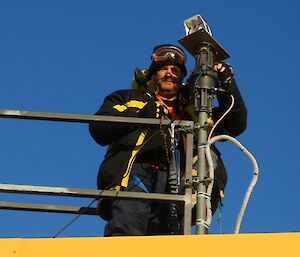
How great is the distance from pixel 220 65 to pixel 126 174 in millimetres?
837

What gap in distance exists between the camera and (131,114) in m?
5.48

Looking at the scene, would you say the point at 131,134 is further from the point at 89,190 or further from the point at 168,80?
the point at 89,190

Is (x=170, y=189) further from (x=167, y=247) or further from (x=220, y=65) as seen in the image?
(x=167, y=247)

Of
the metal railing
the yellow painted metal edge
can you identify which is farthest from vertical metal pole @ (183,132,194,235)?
the yellow painted metal edge

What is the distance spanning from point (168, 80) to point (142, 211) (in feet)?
3.46

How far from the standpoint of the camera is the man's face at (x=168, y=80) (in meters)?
5.89

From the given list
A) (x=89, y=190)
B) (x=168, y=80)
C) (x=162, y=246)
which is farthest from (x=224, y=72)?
(x=162, y=246)

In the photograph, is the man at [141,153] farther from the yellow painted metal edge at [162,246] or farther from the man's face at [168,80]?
the yellow painted metal edge at [162,246]

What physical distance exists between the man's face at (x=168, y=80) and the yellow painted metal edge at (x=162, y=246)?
6.27 feet

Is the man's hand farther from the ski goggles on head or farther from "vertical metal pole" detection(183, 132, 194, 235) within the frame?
"vertical metal pole" detection(183, 132, 194, 235)

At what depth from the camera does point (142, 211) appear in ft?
17.1

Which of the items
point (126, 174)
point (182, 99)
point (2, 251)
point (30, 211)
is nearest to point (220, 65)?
point (182, 99)

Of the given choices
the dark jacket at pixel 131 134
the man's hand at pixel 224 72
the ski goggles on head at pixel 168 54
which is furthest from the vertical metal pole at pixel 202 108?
the ski goggles on head at pixel 168 54

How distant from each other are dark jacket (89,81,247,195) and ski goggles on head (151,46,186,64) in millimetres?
405
